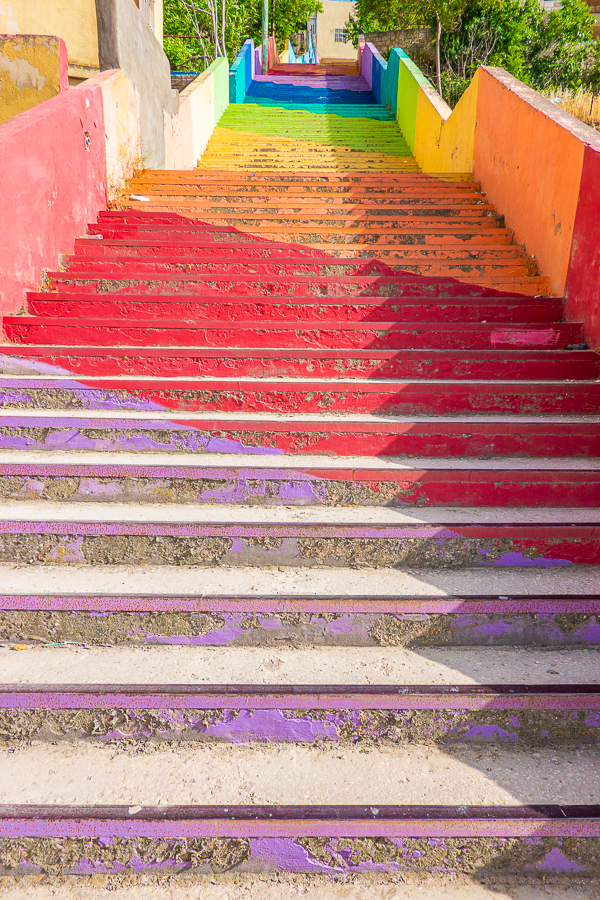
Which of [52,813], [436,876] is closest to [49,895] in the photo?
[52,813]

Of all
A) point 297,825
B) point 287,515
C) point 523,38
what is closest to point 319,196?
point 287,515

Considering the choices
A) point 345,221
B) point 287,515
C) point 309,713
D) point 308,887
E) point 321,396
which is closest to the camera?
point 308,887

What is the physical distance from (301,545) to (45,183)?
3.15 meters

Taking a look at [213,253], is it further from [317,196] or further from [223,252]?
[317,196]

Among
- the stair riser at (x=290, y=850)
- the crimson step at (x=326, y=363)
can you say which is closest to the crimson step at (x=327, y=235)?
the crimson step at (x=326, y=363)

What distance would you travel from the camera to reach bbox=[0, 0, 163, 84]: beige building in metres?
5.11

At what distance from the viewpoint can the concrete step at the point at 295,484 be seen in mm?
2525

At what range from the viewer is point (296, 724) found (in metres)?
1.87

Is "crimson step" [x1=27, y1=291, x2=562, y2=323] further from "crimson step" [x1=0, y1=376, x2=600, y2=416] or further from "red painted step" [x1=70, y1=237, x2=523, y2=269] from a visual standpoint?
"crimson step" [x1=0, y1=376, x2=600, y2=416]

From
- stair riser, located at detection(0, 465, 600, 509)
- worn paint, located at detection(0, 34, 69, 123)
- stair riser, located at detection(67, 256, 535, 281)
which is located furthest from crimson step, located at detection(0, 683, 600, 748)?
worn paint, located at detection(0, 34, 69, 123)

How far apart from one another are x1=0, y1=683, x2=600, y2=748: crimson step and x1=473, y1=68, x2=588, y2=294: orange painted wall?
290cm

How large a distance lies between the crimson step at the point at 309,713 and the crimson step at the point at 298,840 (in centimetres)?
26

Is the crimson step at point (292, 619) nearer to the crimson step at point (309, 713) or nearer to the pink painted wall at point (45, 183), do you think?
the crimson step at point (309, 713)

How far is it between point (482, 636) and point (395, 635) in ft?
1.12
